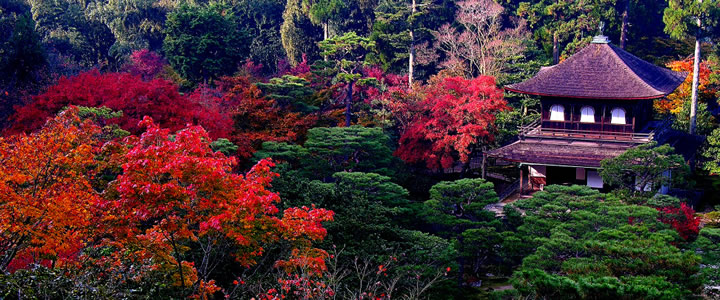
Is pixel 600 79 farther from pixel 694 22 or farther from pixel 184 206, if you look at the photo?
pixel 184 206

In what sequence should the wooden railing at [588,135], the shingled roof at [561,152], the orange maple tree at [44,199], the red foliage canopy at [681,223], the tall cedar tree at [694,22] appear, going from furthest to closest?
the tall cedar tree at [694,22] → the wooden railing at [588,135] → the shingled roof at [561,152] → the red foliage canopy at [681,223] → the orange maple tree at [44,199]

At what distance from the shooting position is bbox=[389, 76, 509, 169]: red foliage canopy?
29.3 m

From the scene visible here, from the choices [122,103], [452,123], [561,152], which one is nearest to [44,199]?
[122,103]

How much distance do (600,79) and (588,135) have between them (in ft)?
7.64

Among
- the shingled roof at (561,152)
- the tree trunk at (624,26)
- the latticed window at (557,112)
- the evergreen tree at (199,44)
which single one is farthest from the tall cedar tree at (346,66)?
the tree trunk at (624,26)

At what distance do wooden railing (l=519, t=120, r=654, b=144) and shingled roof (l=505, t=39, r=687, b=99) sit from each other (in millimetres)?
1679

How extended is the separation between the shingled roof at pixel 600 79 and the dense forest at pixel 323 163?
7.37 ft

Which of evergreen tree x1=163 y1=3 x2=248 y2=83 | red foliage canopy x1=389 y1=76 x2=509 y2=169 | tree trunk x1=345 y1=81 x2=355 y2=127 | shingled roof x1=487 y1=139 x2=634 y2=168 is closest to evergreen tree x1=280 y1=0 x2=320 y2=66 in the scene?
evergreen tree x1=163 y1=3 x2=248 y2=83

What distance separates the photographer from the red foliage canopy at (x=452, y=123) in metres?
29.3

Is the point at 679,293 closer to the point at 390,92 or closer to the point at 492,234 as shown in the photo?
the point at 492,234

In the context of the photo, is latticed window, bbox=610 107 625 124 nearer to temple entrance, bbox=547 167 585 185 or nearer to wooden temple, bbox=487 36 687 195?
wooden temple, bbox=487 36 687 195

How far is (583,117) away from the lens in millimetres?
28141

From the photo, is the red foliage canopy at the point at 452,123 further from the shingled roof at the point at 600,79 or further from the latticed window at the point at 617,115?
the latticed window at the point at 617,115

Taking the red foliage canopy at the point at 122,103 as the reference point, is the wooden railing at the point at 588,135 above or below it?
below
